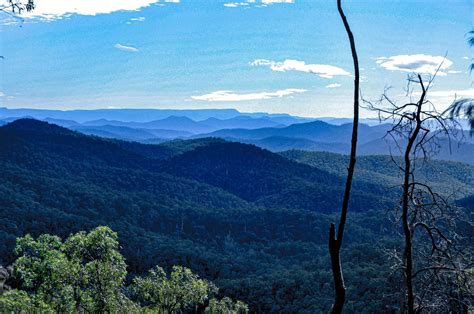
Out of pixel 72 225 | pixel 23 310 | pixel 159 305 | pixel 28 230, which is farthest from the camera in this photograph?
pixel 72 225

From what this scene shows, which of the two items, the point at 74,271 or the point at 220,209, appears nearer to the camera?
the point at 74,271

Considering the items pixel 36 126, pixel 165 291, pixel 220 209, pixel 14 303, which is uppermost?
pixel 14 303

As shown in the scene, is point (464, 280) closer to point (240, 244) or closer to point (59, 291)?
point (59, 291)

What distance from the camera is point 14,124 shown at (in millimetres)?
184875

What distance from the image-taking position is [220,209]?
130 metres

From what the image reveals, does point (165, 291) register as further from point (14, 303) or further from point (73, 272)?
point (14, 303)

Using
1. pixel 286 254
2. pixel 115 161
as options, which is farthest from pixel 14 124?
pixel 286 254

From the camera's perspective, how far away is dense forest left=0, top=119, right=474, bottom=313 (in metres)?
61.9

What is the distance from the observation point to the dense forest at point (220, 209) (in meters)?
61.9

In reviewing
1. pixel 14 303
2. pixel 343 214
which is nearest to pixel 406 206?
pixel 343 214

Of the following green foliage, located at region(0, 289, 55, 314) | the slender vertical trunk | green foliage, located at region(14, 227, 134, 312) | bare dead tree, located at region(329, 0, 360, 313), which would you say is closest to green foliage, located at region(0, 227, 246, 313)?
green foliage, located at region(14, 227, 134, 312)

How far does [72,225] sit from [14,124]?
128532 millimetres

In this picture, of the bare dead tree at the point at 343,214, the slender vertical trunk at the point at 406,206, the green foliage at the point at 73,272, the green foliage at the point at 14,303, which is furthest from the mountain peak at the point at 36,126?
the bare dead tree at the point at 343,214

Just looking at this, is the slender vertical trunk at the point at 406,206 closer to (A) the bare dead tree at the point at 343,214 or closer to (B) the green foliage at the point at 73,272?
(A) the bare dead tree at the point at 343,214
